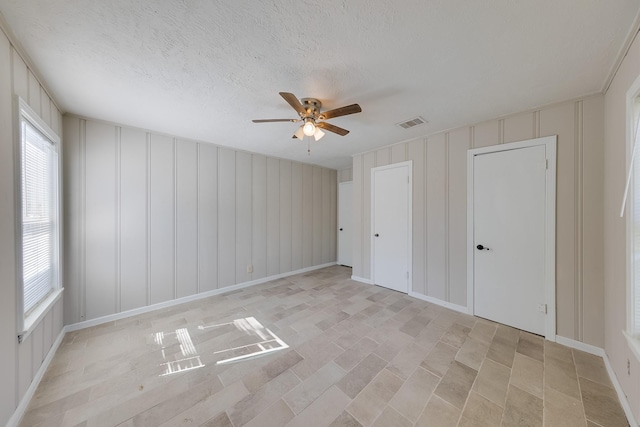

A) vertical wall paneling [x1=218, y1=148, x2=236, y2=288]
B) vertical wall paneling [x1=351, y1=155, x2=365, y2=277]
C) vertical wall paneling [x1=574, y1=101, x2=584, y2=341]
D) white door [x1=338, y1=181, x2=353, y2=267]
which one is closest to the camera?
vertical wall paneling [x1=574, y1=101, x2=584, y2=341]

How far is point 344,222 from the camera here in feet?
18.5

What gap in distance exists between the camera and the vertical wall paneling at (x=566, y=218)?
221 centimetres

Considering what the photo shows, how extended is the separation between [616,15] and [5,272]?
13.1ft

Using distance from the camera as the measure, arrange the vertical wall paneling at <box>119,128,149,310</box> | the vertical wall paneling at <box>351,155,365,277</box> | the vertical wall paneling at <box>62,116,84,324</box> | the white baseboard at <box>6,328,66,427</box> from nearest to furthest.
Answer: the white baseboard at <box>6,328,66,427</box> < the vertical wall paneling at <box>62,116,84,324</box> < the vertical wall paneling at <box>119,128,149,310</box> < the vertical wall paneling at <box>351,155,365,277</box>

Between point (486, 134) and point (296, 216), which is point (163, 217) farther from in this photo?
point (486, 134)

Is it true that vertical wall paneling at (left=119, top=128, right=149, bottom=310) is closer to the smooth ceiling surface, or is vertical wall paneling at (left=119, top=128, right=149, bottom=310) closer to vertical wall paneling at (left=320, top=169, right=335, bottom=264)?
the smooth ceiling surface

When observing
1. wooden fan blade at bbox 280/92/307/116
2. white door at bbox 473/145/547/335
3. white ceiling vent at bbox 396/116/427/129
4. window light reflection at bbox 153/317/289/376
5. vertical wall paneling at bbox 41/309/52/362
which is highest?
white ceiling vent at bbox 396/116/427/129

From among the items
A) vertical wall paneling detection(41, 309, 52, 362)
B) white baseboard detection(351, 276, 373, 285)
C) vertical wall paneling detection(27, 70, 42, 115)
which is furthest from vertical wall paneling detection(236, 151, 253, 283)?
vertical wall paneling detection(27, 70, 42, 115)

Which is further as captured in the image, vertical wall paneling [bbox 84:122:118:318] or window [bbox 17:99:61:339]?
vertical wall paneling [bbox 84:122:118:318]

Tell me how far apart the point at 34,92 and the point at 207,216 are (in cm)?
214

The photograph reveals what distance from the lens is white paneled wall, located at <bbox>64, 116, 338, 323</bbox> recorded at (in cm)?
263

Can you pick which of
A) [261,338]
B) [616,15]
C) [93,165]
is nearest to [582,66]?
[616,15]

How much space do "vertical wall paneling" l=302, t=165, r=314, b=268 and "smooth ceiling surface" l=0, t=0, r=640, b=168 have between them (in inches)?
99.8

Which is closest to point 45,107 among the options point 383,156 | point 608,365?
point 383,156
